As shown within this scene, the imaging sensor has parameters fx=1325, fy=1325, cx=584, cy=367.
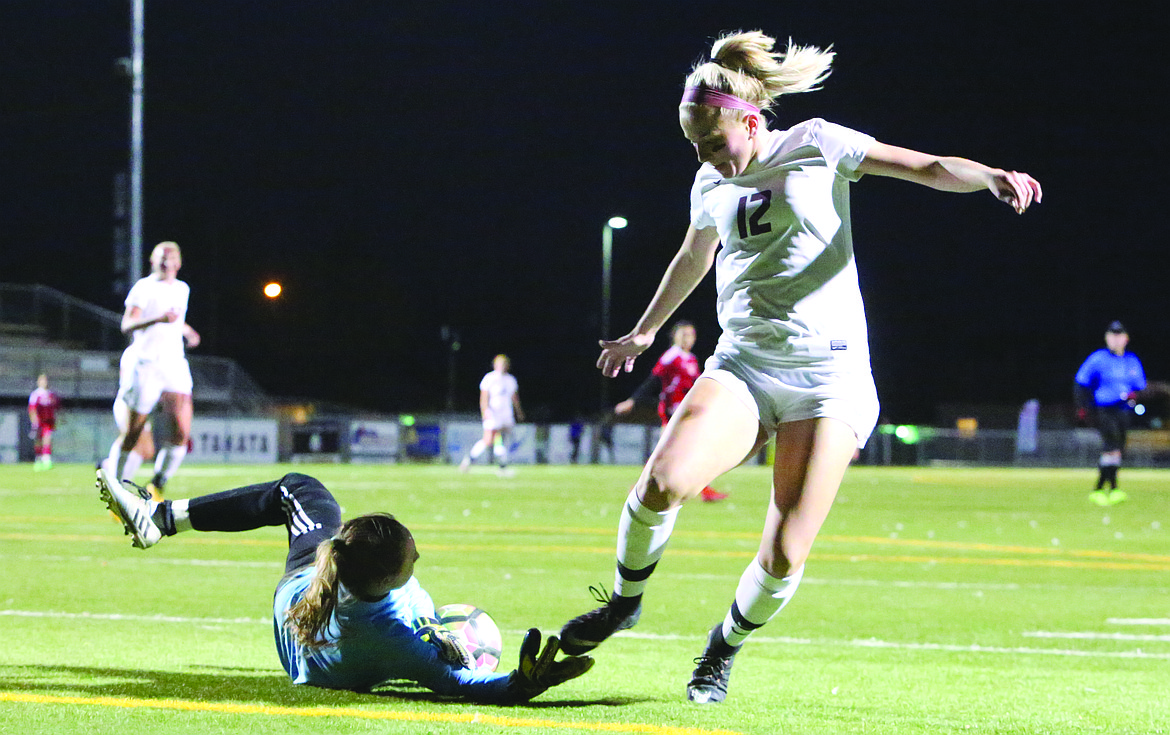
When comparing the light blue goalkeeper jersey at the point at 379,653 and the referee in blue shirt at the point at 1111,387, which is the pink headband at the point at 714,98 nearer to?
the light blue goalkeeper jersey at the point at 379,653

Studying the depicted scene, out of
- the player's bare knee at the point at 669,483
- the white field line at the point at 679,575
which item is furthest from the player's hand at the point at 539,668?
the white field line at the point at 679,575

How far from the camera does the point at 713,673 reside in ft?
15.4

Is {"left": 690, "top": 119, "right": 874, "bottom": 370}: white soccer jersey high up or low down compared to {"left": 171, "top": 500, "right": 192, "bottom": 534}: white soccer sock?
up

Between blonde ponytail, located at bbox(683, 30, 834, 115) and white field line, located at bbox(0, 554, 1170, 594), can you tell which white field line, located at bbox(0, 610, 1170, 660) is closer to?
white field line, located at bbox(0, 554, 1170, 594)

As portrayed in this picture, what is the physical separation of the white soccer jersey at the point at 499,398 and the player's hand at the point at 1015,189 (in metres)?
23.0

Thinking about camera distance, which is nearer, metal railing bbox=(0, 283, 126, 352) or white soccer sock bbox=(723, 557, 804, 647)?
white soccer sock bbox=(723, 557, 804, 647)

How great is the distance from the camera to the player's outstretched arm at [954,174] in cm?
420

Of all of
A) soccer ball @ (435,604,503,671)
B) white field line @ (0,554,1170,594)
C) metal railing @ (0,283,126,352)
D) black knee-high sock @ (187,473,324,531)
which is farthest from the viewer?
metal railing @ (0,283,126,352)


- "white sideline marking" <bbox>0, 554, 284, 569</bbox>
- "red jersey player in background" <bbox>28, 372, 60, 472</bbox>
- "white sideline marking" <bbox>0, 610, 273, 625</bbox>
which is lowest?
"red jersey player in background" <bbox>28, 372, 60, 472</bbox>

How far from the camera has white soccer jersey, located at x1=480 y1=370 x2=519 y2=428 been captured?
89.1ft

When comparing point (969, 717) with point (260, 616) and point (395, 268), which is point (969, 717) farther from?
point (395, 268)

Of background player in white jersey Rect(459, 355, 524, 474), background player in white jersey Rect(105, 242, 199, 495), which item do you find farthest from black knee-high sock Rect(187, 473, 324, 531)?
background player in white jersey Rect(459, 355, 524, 474)

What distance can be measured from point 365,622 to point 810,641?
2771 mm

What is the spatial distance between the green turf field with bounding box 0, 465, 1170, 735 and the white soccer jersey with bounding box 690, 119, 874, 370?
1244 mm
